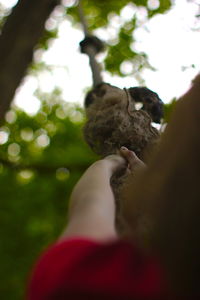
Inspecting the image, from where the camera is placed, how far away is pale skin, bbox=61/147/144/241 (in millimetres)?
1890

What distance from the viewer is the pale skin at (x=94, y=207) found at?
1.89 meters

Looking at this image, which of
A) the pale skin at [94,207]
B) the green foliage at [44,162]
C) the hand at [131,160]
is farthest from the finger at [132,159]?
the green foliage at [44,162]

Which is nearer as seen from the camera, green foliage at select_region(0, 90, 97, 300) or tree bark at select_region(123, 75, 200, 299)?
tree bark at select_region(123, 75, 200, 299)

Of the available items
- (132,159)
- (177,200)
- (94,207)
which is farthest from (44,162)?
(177,200)

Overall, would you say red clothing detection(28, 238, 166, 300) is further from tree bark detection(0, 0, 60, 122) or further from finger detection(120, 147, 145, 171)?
finger detection(120, 147, 145, 171)

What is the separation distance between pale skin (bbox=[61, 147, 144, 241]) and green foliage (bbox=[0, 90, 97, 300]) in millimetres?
6742

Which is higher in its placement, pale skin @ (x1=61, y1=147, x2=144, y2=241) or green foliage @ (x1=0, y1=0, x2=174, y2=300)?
pale skin @ (x1=61, y1=147, x2=144, y2=241)

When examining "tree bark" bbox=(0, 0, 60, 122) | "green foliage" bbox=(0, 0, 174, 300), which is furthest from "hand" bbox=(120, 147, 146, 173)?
"green foliage" bbox=(0, 0, 174, 300)

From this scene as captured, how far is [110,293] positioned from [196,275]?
27 cm

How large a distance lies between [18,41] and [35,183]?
385 inches

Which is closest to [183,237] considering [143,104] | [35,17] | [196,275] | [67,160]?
[196,275]

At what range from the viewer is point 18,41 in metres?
1.87

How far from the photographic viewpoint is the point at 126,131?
3.42 m

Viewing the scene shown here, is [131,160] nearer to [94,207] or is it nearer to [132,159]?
[132,159]
